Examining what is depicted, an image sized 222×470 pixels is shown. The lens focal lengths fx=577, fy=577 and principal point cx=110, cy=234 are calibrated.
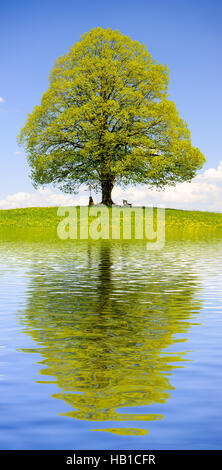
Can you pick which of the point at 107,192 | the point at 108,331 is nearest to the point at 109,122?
the point at 107,192

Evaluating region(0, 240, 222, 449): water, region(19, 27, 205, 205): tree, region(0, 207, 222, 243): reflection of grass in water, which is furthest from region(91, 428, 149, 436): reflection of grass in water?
region(19, 27, 205, 205): tree

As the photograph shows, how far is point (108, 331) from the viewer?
9562 millimetres

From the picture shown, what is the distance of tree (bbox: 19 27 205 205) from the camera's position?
181ft

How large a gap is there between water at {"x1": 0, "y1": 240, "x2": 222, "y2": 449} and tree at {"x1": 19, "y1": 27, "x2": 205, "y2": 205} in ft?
132

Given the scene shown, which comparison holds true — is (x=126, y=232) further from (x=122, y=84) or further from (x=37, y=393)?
(x=37, y=393)

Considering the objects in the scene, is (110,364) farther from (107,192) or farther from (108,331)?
(107,192)

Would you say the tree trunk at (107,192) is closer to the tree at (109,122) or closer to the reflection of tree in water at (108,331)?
the tree at (109,122)

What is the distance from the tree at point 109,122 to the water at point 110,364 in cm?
4026

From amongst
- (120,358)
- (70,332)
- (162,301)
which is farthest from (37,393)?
(162,301)

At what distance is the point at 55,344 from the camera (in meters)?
8.61

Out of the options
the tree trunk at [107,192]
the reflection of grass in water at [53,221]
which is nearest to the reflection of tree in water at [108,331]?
the reflection of grass in water at [53,221]

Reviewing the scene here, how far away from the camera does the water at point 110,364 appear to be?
5.24 meters
